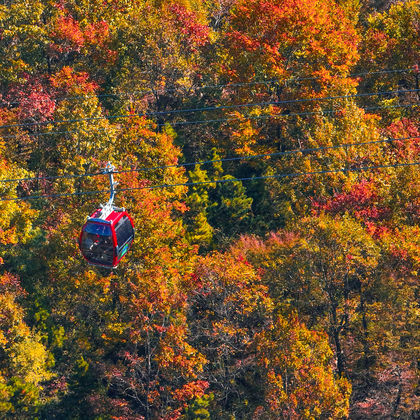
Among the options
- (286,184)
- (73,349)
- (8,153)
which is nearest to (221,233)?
(286,184)

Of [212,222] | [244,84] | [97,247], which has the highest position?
[244,84]

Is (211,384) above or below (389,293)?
below

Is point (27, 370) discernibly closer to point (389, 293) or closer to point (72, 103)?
point (72, 103)

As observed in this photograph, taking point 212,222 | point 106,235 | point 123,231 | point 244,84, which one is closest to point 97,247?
point 106,235

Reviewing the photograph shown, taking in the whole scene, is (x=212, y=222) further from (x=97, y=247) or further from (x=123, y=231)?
(x=97, y=247)

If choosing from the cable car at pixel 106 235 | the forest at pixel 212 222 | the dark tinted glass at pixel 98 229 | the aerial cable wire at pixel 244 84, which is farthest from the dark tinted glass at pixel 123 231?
the aerial cable wire at pixel 244 84

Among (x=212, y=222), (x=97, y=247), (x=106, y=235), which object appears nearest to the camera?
(x=106, y=235)

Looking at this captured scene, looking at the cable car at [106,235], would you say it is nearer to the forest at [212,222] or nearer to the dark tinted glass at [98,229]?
the dark tinted glass at [98,229]
